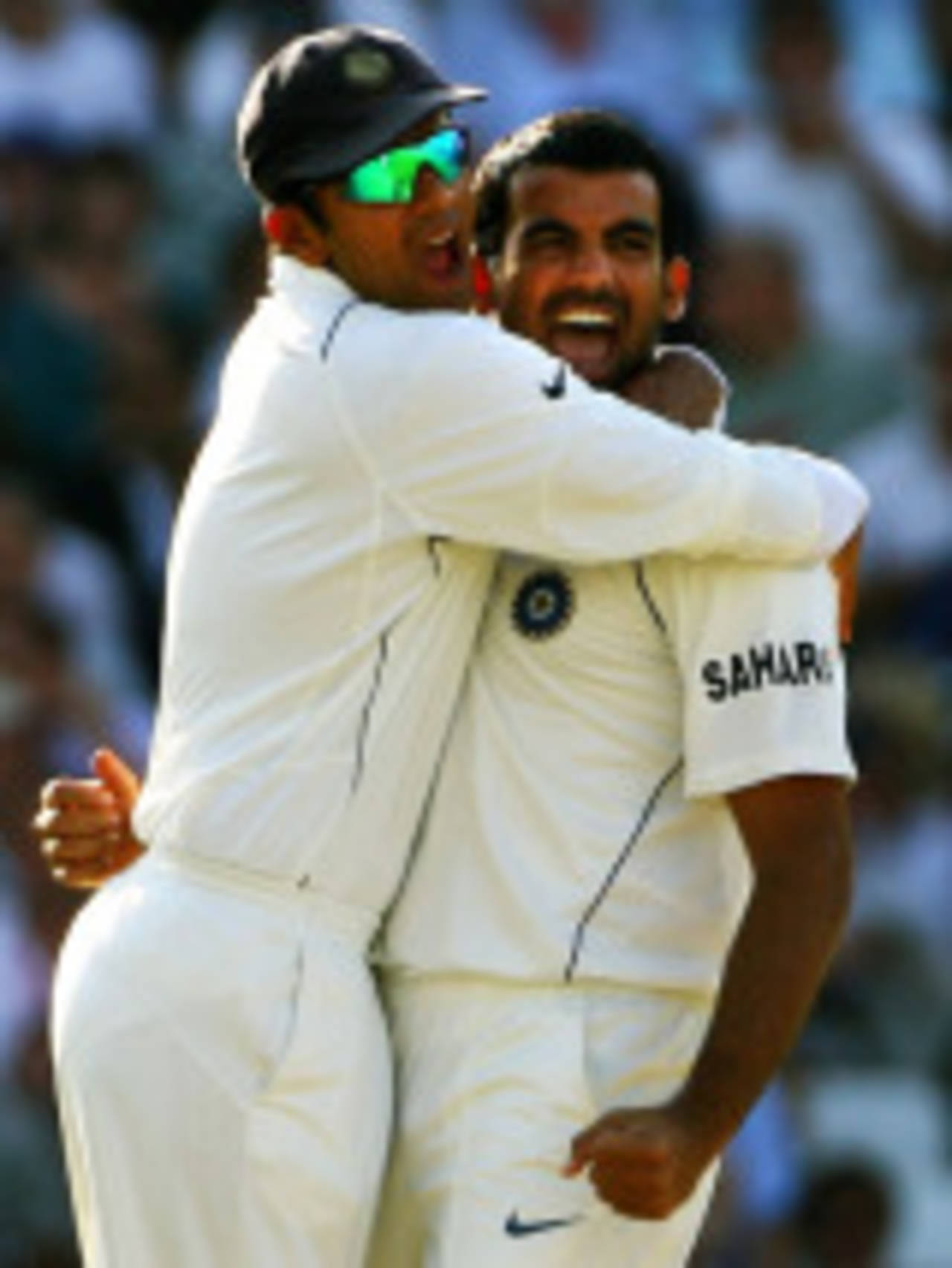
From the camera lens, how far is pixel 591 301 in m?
5.46

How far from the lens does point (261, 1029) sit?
16.9 feet

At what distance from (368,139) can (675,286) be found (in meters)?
0.59

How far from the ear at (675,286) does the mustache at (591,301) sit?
135 millimetres

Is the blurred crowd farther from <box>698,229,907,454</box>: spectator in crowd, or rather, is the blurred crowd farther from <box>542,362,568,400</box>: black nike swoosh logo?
<box>542,362,568,400</box>: black nike swoosh logo

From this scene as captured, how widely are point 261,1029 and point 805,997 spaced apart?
693mm

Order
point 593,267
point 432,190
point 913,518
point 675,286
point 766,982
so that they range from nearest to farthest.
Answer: point 766,982, point 432,190, point 593,267, point 675,286, point 913,518

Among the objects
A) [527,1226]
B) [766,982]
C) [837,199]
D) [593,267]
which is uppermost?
[593,267]

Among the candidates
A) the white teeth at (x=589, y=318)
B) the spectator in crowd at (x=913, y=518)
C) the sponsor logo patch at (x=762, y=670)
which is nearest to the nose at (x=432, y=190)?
the white teeth at (x=589, y=318)

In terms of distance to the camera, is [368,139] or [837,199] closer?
[368,139]

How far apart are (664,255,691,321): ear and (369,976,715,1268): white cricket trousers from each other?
0.99 m

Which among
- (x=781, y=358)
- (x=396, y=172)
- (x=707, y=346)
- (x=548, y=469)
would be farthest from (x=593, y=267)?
(x=781, y=358)

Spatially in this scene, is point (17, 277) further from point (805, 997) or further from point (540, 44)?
point (805, 997)

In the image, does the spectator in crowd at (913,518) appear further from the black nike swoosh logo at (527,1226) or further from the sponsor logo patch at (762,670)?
the black nike swoosh logo at (527,1226)

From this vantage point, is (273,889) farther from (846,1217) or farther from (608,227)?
(846,1217)
